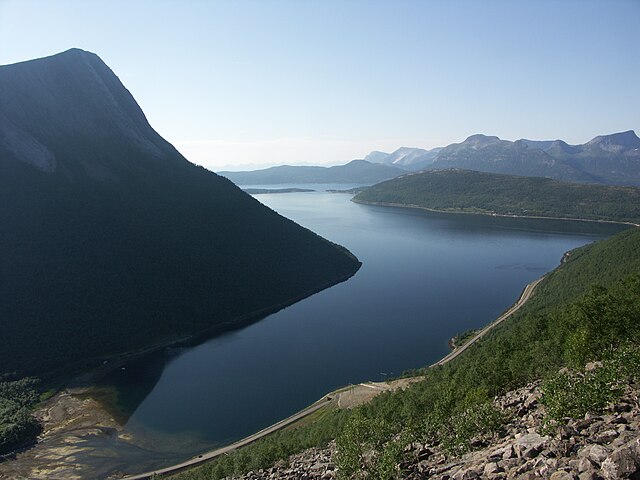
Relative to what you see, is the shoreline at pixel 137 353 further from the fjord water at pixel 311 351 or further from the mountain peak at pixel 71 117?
the mountain peak at pixel 71 117

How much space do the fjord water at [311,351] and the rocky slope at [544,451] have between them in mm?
33977

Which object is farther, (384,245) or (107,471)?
(384,245)

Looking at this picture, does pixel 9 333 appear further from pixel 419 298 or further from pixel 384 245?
pixel 384 245

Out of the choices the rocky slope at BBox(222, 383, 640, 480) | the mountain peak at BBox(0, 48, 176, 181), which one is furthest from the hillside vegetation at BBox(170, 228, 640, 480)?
the mountain peak at BBox(0, 48, 176, 181)

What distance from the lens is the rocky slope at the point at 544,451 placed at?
11.9 metres

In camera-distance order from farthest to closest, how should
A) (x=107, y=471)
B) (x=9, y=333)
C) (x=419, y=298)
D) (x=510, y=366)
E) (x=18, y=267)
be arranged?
(x=419, y=298), (x=18, y=267), (x=9, y=333), (x=107, y=471), (x=510, y=366)

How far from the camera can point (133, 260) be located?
84375mm

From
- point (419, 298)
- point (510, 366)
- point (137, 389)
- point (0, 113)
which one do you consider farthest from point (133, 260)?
point (510, 366)

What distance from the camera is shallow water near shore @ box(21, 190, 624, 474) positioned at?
1988 inches

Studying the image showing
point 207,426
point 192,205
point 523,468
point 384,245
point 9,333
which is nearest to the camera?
point 523,468

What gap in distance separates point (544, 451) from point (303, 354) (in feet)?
182

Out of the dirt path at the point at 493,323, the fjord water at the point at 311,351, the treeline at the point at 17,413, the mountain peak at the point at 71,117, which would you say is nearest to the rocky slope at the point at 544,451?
the fjord water at the point at 311,351

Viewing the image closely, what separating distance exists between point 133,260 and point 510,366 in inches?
2824

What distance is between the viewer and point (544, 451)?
553 inches
